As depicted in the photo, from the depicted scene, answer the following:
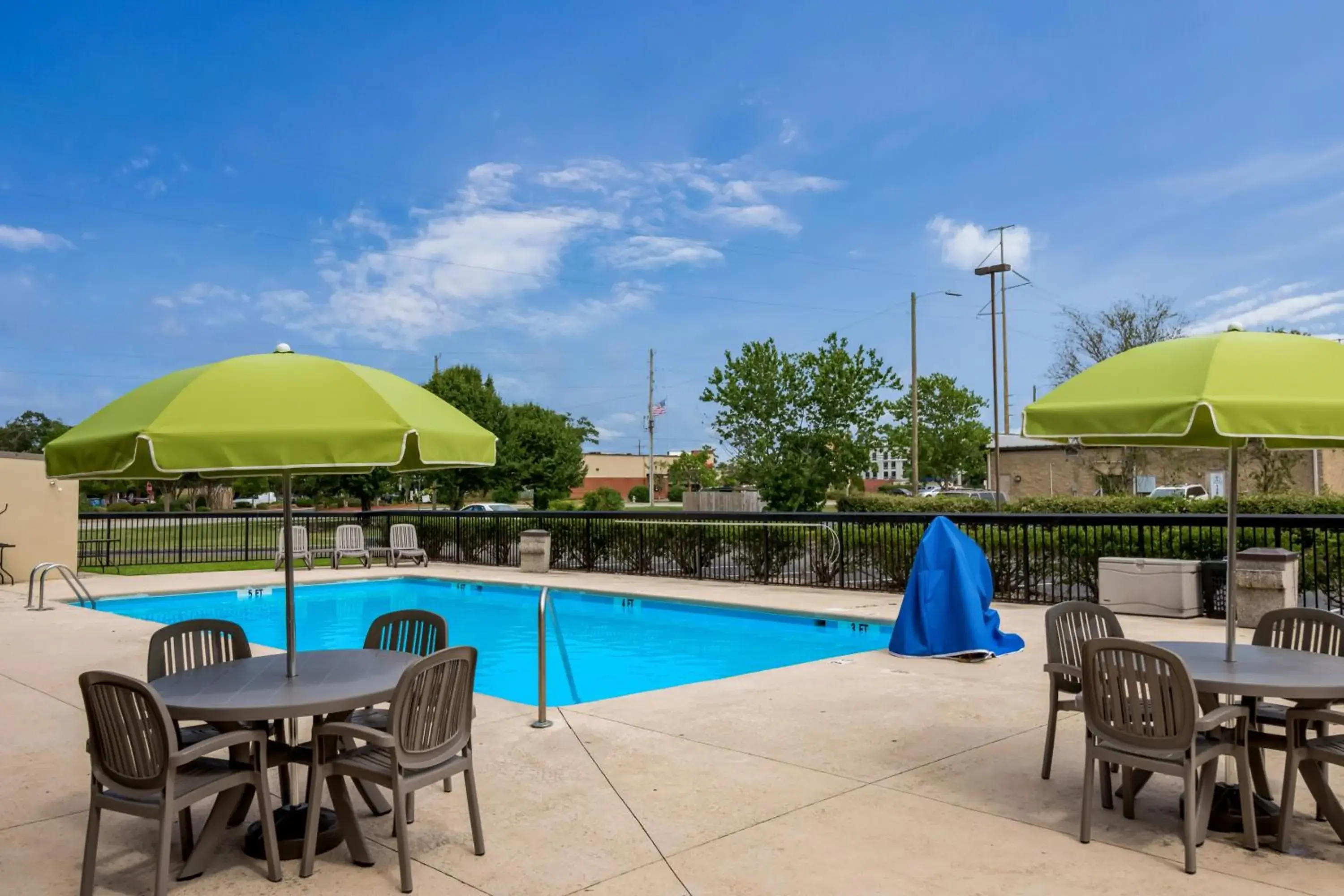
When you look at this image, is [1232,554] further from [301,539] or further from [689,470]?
[689,470]

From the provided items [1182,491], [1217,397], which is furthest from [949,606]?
[1182,491]

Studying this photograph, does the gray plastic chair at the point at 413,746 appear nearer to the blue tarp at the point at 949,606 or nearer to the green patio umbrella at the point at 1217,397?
the green patio umbrella at the point at 1217,397

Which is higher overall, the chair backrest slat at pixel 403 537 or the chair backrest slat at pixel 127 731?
the chair backrest slat at pixel 127 731

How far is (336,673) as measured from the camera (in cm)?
460

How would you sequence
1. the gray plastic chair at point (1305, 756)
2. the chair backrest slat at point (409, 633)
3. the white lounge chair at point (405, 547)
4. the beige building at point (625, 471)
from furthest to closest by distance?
1. the beige building at point (625, 471)
2. the white lounge chair at point (405, 547)
3. the chair backrest slat at point (409, 633)
4. the gray plastic chair at point (1305, 756)

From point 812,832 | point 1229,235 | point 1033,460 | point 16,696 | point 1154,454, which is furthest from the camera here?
point 1033,460

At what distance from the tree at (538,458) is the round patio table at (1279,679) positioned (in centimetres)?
4031

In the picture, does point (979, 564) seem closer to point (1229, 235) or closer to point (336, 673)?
point (336, 673)

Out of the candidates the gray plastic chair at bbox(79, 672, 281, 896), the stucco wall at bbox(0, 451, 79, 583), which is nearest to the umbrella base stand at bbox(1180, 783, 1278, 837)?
the gray plastic chair at bbox(79, 672, 281, 896)

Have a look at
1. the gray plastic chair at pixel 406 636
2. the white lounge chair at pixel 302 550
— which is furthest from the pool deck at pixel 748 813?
the white lounge chair at pixel 302 550

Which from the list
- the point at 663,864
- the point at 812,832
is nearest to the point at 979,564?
the point at 812,832

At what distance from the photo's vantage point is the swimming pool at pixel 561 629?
10.5m

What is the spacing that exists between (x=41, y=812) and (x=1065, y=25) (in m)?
17.2

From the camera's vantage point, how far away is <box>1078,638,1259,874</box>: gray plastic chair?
155 inches
